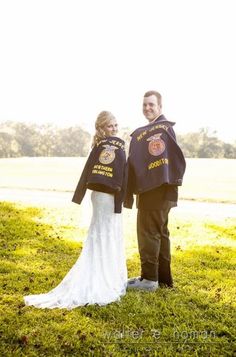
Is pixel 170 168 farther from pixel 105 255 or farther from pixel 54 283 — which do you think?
pixel 54 283

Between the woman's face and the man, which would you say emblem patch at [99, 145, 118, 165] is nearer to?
the woman's face

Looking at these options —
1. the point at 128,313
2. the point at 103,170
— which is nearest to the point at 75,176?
the point at 103,170

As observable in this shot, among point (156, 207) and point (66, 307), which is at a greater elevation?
point (156, 207)

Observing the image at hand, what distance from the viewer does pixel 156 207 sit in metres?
6.39

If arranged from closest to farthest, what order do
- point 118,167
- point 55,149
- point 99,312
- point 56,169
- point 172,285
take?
point 99,312 → point 118,167 → point 172,285 → point 56,169 → point 55,149

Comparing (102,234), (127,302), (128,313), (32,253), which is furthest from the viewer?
(32,253)

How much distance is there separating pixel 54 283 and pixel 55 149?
39.7 metres

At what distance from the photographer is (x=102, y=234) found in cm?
632

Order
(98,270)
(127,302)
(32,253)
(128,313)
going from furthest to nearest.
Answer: (32,253) < (98,270) < (127,302) < (128,313)

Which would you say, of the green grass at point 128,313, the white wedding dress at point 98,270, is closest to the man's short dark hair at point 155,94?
the white wedding dress at point 98,270

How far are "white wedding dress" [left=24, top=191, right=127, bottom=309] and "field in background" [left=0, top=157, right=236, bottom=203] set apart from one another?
1248 centimetres

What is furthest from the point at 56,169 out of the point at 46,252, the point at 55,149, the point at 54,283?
the point at 54,283

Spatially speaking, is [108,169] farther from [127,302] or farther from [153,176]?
[127,302]

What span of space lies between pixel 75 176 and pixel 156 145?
2434 centimetres
